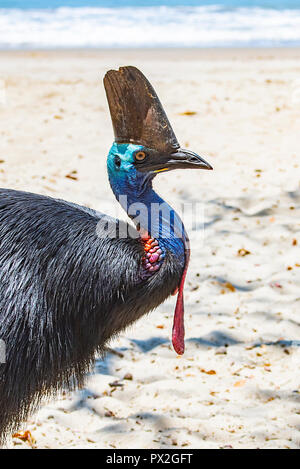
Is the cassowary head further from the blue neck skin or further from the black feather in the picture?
the black feather

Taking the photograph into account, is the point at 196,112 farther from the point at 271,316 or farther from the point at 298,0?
the point at 298,0

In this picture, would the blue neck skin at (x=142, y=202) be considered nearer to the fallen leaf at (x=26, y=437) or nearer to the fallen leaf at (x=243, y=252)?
the fallen leaf at (x=26, y=437)

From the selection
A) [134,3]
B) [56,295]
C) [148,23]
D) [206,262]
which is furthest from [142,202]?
[134,3]

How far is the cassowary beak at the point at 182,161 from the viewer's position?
2547 mm

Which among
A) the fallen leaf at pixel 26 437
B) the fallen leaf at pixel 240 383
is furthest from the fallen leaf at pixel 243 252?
the fallen leaf at pixel 26 437

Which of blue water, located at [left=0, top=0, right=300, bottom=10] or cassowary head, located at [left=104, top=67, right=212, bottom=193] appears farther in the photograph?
blue water, located at [left=0, top=0, right=300, bottom=10]

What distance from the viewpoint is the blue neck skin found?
2557mm

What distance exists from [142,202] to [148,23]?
16014 mm

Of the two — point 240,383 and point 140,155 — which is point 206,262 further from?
point 140,155

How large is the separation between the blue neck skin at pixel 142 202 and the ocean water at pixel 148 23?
39.9 feet

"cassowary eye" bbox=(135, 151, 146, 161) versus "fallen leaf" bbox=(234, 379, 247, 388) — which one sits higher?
"cassowary eye" bbox=(135, 151, 146, 161)

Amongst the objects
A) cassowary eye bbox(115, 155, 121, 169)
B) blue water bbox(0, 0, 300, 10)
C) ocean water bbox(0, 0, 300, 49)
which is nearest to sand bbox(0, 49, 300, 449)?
cassowary eye bbox(115, 155, 121, 169)

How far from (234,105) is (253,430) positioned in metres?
4.81

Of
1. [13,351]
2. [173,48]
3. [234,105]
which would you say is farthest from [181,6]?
[13,351]
